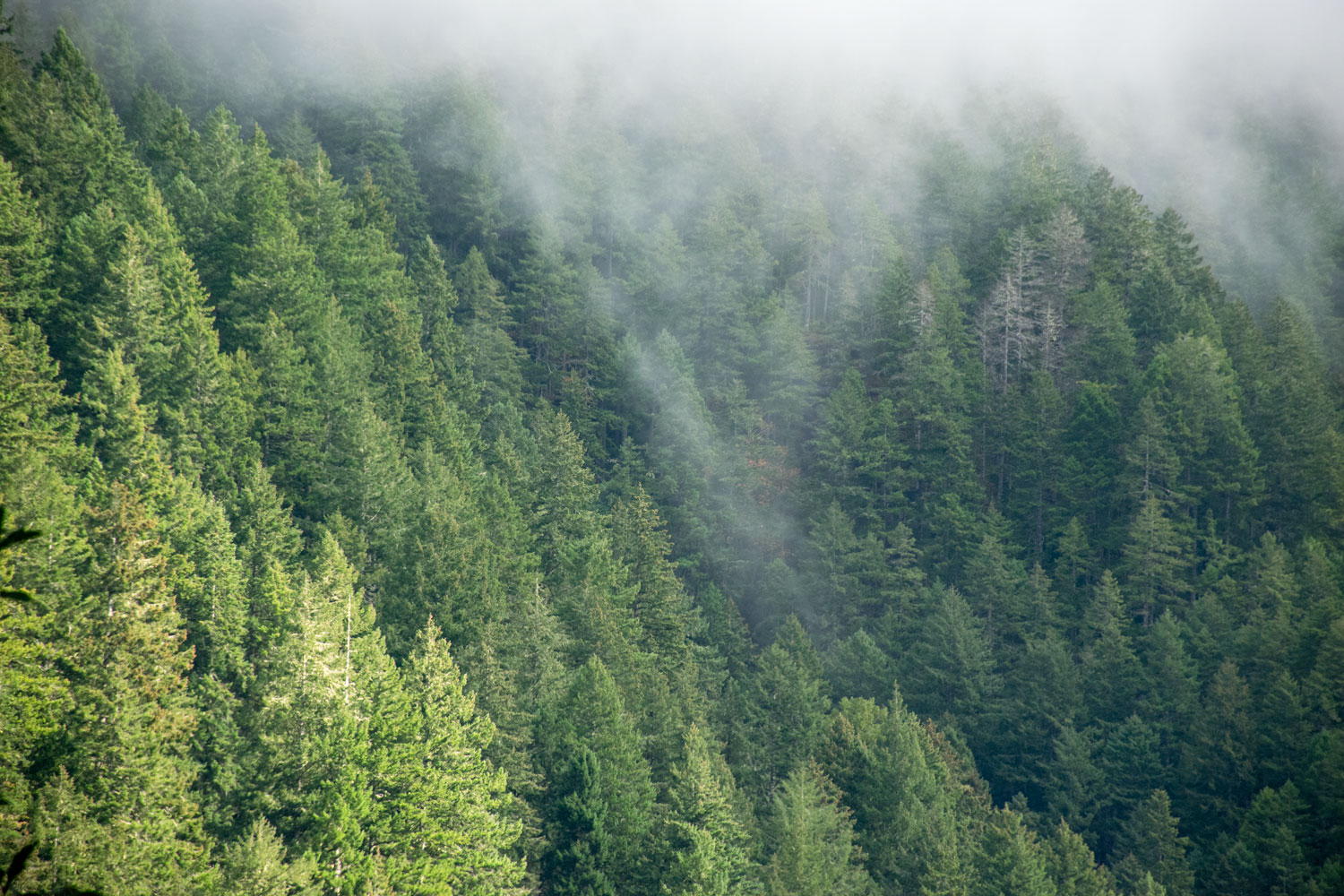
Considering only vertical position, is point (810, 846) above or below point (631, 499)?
below

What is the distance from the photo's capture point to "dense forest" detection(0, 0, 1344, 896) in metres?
32.5

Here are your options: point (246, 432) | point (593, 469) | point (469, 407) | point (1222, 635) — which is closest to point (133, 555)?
point (246, 432)

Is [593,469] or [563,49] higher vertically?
[563,49]

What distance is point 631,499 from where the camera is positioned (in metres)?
78.8

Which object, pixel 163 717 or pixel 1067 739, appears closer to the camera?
pixel 163 717

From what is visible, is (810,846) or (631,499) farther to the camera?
(631,499)

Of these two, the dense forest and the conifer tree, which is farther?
the conifer tree

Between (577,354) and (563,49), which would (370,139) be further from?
(563,49)

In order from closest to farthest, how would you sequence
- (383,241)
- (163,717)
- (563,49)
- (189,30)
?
(163,717), (383,241), (189,30), (563,49)

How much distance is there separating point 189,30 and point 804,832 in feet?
314

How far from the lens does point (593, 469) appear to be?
275ft

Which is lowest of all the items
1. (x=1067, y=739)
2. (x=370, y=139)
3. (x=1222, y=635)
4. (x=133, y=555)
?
(x=133, y=555)

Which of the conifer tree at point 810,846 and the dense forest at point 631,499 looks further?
the conifer tree at point 810,846

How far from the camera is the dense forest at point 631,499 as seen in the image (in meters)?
32.5
